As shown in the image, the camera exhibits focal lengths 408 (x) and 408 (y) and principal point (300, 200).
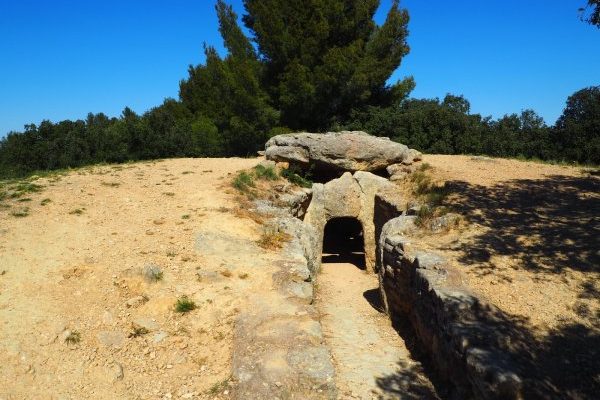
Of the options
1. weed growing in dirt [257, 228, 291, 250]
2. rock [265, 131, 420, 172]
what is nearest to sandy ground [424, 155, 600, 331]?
rock [265, 131, 420, 172]

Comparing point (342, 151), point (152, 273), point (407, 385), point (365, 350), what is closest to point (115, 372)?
point (152, 273)

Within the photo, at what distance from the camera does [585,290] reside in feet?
20.6

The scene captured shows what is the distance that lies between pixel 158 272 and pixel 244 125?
14475 mm

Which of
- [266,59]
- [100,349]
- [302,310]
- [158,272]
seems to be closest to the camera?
[100,349]

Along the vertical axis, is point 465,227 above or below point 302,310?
above

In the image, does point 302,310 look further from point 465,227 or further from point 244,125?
point 244,125

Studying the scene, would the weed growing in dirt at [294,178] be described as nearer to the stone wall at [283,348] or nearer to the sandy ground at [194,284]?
the sandy ground at [194,284]

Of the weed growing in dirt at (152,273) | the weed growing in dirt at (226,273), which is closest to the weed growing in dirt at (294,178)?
the weed growing in dirt at (226,273)

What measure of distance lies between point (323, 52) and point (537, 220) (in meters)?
14.5

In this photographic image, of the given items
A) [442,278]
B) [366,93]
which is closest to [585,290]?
[442,278]

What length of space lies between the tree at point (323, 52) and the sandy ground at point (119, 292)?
10.8m

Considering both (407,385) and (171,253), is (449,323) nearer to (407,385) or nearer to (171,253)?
(407,385)

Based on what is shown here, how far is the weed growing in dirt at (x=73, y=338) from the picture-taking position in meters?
5.89

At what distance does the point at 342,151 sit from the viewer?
49.4ft
